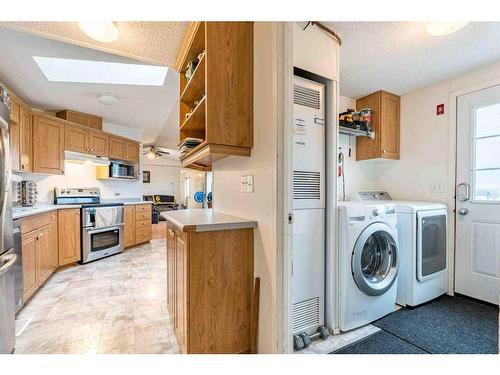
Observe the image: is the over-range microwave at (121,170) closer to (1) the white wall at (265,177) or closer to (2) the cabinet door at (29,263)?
(2) the cabinet door at (29,263)

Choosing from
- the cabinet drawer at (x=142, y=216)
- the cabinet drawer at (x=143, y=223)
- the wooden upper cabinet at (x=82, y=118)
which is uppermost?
the wooden upper cabinet at (x=82, y=118)

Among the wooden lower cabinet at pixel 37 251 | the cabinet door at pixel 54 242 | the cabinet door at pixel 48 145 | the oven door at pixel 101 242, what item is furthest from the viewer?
the oven door at pixel 101 242

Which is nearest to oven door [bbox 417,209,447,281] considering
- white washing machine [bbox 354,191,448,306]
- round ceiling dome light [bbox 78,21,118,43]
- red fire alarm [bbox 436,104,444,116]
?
white washing machine [bbox 354,191,448,306]

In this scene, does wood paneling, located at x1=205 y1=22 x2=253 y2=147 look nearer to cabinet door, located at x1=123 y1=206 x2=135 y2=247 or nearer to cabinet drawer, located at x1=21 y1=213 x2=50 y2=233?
cabinet drawer, located at x1=21 y1=213 x2=50 y2=233

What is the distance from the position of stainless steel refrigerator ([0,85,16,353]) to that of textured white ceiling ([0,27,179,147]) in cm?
98

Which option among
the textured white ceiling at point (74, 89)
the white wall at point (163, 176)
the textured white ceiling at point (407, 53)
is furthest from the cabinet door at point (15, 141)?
the white wall at point (163, 176)

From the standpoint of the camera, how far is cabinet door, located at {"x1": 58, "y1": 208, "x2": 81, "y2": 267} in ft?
10.4

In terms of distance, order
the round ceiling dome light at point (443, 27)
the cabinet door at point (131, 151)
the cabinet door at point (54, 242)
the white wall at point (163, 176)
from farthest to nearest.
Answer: the white wall at point (163, 176), the cabinet door at point (131, 151), the cabinet door at point (54, 242), the round ceiling dome light at point (443, 27)

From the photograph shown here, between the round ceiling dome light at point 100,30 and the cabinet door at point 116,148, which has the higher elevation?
the round ceiling dome light at point 100,30

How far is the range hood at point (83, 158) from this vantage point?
3576mm

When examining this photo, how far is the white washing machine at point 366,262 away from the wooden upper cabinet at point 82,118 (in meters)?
4.24

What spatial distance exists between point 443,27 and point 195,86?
1.89 meters
